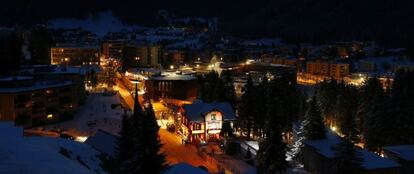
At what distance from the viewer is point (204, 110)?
4906 cm

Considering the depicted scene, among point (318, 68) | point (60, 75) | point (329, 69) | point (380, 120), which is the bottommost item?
point (380, 120)

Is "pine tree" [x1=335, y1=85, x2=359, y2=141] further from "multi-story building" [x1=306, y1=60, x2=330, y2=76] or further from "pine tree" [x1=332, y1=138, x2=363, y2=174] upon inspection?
"multi-story building" [x1=306, y1=60, x2=330, y2=76]

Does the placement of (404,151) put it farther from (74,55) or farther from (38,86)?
(74,55)

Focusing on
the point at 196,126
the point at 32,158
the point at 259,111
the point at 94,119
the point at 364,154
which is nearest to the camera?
the point at 32,158

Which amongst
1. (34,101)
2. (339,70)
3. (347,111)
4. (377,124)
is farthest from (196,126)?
(339,70)

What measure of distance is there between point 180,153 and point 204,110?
18.9 feet

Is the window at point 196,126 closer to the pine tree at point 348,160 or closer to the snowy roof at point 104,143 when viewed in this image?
Answer: the snowy roof at point 104,143

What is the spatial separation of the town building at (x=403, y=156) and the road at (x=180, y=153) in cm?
1428

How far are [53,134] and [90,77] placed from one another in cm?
3957

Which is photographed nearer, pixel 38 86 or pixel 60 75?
pixel 38 86

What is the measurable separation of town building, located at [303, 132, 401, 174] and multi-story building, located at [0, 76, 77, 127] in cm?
3136

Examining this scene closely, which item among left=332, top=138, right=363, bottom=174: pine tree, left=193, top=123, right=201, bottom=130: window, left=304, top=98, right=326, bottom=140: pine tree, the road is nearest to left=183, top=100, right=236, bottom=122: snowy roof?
left=193, top=123, right=201, bottom=130: window

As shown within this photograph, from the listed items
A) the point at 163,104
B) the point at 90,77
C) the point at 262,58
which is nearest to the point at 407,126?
the point at 163,104

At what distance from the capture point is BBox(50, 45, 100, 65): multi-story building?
108938 millimetres
